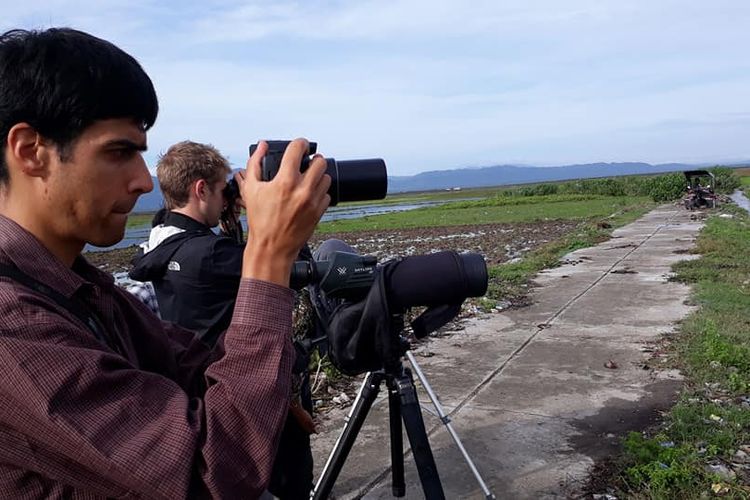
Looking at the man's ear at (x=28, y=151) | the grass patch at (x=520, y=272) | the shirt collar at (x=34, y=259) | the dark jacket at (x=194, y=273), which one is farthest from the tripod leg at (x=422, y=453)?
the grass patch at (x=520, y=272)

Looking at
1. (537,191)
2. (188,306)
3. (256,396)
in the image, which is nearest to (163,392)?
(256,396)

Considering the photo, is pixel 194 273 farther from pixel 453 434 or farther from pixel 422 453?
pixel 453 434

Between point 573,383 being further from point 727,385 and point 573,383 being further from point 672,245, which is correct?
point 672,245

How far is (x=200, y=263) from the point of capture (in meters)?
2.36

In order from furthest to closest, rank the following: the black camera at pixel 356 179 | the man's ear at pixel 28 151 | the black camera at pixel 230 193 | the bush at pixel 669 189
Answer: the bush at pixel 669 189, the black camera at pixel 230 193, the black camera at pixel 356 179, the man's ear at pixel 28 151

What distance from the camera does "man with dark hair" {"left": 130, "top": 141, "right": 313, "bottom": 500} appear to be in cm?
238

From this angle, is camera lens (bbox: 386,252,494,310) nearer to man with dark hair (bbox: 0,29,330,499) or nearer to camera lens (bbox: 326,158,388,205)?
camera lens (bbox: 326,158,388,205)

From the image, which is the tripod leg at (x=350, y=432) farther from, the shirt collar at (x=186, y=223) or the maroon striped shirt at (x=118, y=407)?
the maroon striped shirt at (x=118, y=407)

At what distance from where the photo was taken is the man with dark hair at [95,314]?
2.92 feet

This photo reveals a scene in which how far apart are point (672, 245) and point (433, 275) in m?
13.0

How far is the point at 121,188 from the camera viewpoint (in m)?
1.05

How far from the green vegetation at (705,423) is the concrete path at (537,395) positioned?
221mm

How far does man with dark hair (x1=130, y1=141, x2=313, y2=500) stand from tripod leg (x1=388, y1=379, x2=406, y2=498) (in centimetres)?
38

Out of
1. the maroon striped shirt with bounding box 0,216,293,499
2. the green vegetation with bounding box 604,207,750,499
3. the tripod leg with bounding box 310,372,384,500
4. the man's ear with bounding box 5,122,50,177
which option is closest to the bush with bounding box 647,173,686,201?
the green vegetation with bounding box 604,207,750,499
